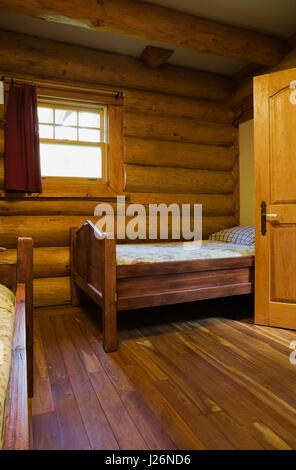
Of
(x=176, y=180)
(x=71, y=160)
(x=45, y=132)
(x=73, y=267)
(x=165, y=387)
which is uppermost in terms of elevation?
(x=45, y=132)

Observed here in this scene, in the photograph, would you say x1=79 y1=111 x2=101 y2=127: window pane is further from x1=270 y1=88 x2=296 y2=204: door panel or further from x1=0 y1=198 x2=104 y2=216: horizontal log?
x1=270 y1=88 x2=296 y2=204: door panel

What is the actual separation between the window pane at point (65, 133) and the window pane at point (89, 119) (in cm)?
12

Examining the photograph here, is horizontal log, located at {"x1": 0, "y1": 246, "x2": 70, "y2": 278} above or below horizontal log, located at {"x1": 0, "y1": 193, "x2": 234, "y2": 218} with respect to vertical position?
below

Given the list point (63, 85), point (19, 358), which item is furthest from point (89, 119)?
point (19, 358)

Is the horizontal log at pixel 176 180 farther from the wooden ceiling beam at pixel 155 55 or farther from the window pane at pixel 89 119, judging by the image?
the wooden ceiling beam at pixel 155 55

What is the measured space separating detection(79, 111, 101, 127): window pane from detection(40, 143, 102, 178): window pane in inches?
10.8

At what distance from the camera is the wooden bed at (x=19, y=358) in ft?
2.07

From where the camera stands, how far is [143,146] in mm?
3939

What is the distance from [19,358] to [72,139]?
10.3ft

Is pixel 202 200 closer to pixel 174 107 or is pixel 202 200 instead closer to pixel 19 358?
pixel 174 107

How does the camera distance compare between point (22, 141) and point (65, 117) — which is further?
point (65, 117)

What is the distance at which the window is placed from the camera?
360cm

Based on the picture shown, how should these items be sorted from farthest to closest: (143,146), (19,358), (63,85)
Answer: (143,146), (63,85), (19,358)

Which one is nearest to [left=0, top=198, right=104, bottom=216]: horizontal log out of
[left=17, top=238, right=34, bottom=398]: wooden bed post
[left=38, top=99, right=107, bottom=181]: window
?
[left=38, top=99, right=107, bottom=181]: window
